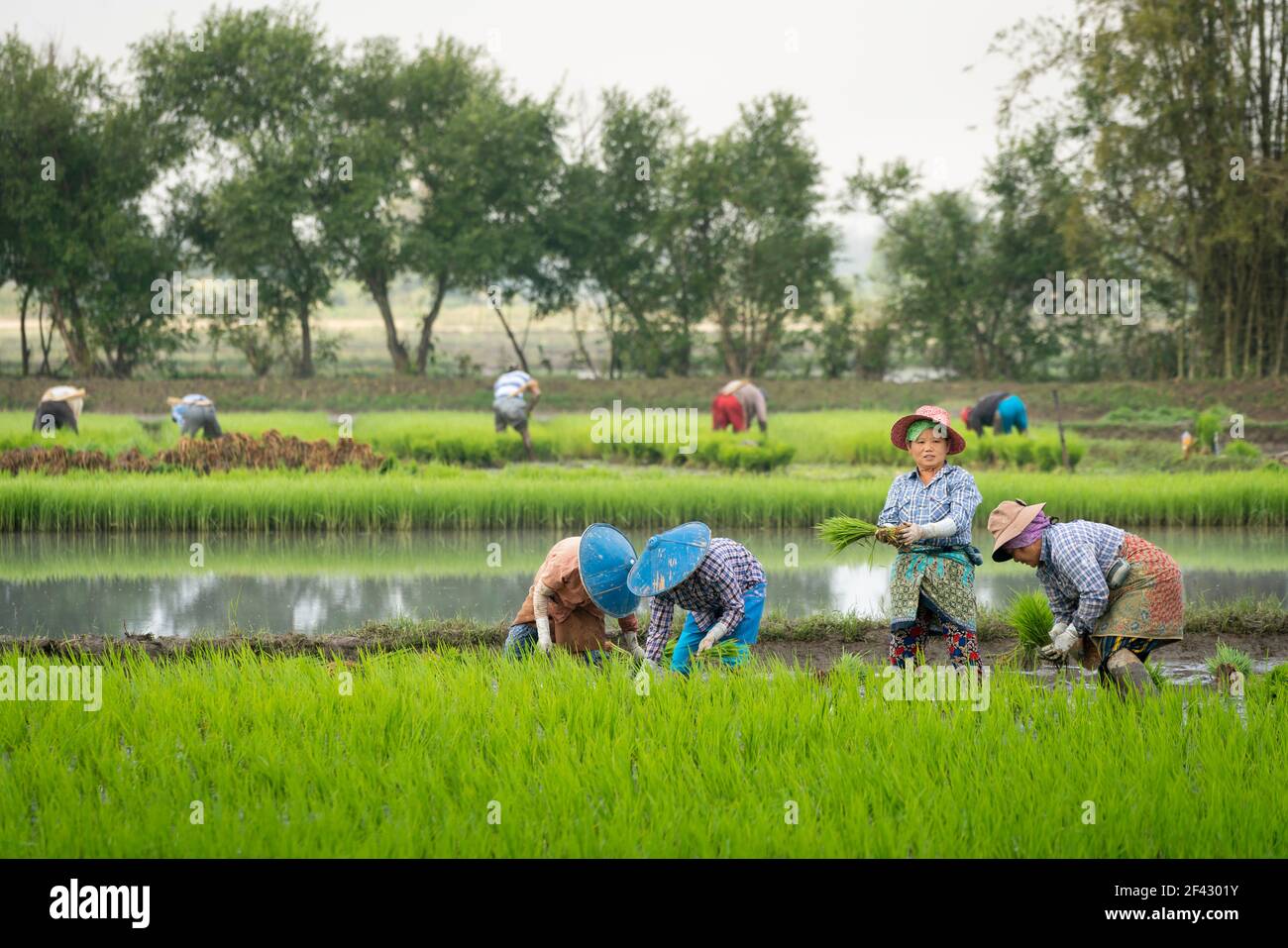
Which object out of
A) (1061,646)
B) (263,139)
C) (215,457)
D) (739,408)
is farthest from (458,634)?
(263,139)

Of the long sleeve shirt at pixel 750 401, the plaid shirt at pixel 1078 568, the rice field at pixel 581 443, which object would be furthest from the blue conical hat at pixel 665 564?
the long sleeve shirt at pixel 750 401

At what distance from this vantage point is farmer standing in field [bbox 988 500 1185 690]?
4.99m

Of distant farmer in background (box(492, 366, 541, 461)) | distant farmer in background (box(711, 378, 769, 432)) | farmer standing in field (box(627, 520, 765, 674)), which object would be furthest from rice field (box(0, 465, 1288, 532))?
farmer standing in field (box(627, 520, 765, 674))

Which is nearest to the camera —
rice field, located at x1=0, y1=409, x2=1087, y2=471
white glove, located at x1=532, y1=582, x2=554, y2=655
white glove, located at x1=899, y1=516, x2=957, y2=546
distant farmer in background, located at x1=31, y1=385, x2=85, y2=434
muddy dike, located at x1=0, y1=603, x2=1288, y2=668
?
white glove, located at x1=899, y1=516, x2=957, y2=546

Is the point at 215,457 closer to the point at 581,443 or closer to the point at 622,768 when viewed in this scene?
the point at 581,443

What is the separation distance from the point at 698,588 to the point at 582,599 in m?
0.60

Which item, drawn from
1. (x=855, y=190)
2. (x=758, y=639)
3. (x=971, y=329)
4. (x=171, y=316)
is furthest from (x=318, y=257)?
(x=758, y=639)

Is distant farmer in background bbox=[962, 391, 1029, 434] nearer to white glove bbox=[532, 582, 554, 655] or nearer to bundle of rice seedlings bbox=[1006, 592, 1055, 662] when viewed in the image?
bundle of rice seedlings bbox=[1006, 592, 1055, 662]

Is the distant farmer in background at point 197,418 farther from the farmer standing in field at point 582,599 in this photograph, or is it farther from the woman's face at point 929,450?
the woman's face at point 929,450

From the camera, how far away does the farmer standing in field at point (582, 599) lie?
17.2 ft

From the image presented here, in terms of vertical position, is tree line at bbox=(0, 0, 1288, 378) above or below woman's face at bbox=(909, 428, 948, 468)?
above

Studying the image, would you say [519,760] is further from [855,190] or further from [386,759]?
[855,190]

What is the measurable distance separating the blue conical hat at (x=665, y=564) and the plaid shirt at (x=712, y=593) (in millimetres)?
110

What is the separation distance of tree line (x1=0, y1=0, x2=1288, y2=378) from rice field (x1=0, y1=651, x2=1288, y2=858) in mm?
21931
